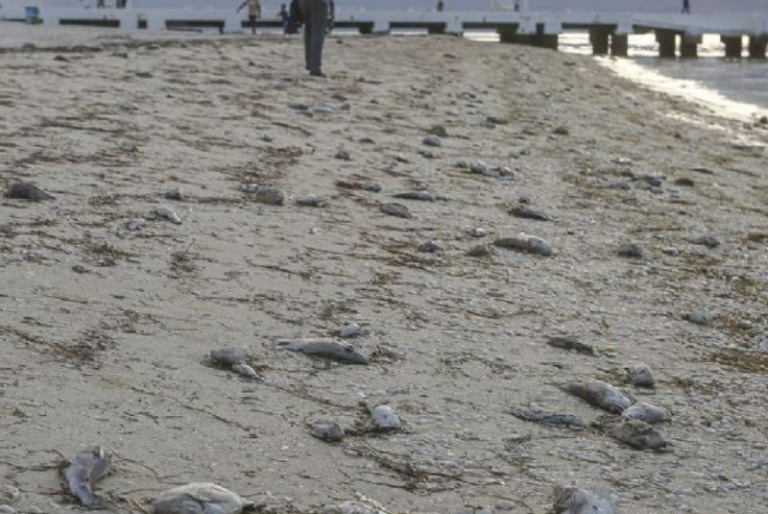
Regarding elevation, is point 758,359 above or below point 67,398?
below

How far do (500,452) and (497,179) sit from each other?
20.6ft

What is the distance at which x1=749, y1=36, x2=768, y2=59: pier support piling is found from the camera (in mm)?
61094

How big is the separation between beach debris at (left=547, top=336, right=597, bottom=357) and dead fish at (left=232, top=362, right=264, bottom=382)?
146cm

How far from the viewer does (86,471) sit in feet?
10.8

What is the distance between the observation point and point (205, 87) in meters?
15.2

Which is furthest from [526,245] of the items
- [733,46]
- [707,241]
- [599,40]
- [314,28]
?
[733,46]

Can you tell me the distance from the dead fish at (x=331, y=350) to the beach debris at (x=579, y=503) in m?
1.34

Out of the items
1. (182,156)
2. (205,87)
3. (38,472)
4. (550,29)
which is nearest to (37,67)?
(205,87)

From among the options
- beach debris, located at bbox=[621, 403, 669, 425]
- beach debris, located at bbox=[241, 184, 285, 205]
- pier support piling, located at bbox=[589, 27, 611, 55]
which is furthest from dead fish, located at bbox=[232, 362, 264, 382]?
pier support piling, located at bbox=[589, 27, 611, 55]

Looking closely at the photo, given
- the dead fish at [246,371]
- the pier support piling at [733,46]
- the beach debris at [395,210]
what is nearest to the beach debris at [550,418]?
the dead fish at [246,371]

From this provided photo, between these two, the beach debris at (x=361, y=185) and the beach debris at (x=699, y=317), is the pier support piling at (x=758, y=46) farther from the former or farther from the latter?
the beach debris at (x=699, y=317)

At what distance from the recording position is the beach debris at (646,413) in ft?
14.7

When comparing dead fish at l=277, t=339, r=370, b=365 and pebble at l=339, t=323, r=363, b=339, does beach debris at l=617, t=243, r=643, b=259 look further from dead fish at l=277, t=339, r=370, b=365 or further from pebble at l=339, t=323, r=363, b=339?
dead fish at l=277, t=339, r=370, b=365

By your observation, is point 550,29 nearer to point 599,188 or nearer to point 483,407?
point 599,188
